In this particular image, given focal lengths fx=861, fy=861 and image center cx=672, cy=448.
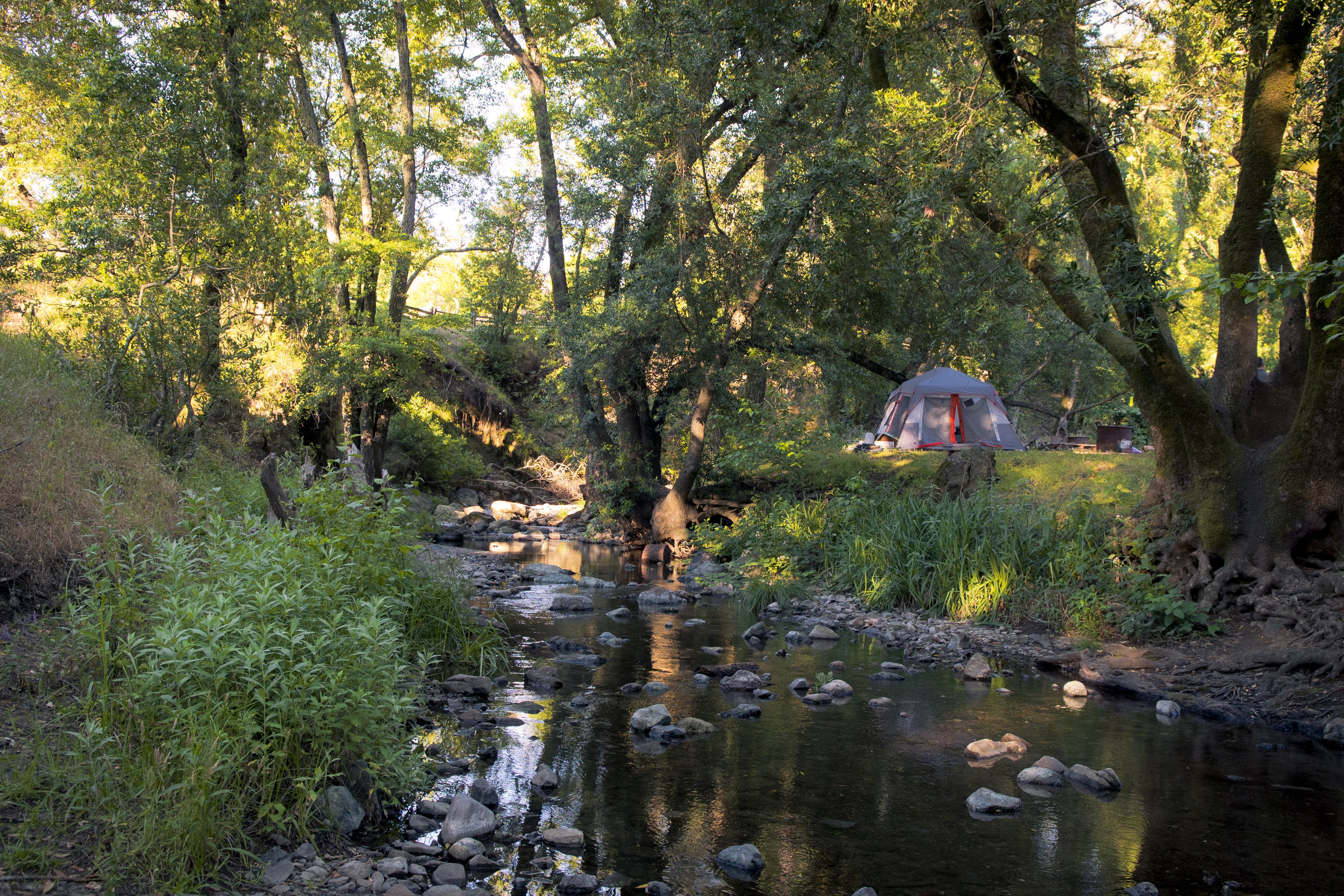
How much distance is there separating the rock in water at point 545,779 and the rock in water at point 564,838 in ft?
2.07

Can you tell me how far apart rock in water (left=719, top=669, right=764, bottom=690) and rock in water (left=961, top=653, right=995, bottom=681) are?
205 cm

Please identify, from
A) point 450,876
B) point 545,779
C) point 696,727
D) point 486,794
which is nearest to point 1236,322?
point 696,727

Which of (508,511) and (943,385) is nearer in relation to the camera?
(943,385)

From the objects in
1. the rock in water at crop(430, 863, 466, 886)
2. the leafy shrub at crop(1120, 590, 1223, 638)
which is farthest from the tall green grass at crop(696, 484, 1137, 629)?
the rock in water at crop(430, 863, 466, 886)

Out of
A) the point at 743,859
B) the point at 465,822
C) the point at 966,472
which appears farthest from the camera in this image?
the point at 966,472

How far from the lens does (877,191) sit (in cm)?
1302

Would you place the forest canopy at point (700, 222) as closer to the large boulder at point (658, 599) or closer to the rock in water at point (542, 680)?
the large boulder at point (658, 599)

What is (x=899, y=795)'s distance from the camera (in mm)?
4953

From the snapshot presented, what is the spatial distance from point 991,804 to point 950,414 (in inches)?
607

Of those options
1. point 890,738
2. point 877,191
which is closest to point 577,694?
point 890,738

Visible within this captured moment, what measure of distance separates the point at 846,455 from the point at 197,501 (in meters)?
13.3

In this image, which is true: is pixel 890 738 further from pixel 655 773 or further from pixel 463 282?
pixel 463 282

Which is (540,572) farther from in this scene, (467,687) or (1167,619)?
(1167,619)

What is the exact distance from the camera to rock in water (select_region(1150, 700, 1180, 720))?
691cm
